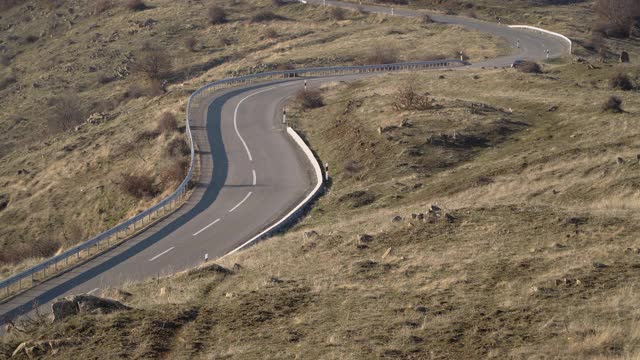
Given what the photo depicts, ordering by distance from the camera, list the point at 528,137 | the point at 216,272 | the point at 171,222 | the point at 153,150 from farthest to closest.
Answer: the point at 153,150
the point at 528,137
the point at 171,222
the point at 216,272

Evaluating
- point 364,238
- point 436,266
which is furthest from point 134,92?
point 436,266

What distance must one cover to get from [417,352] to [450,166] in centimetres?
1671

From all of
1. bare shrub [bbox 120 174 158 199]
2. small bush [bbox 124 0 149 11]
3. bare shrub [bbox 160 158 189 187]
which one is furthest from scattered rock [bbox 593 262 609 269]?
small bush [bbox 124 0 149 11]

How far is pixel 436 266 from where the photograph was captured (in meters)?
16.5

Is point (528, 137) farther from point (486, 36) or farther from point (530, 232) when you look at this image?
point (486, 36)

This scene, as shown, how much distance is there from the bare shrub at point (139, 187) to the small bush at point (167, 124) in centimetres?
639

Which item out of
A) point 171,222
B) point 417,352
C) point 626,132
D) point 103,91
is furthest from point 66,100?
point 417,352

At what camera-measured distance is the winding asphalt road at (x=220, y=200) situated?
66.5ft

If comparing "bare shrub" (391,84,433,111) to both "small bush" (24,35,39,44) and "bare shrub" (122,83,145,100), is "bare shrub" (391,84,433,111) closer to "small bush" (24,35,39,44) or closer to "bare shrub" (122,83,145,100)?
"bare shrub" (122,83,145,100)

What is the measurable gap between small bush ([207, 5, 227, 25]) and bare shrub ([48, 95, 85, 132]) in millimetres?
20680

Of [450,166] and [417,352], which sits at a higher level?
[417,352]

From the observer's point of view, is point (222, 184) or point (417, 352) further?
point (222, 184)

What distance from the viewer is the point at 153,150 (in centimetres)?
3559

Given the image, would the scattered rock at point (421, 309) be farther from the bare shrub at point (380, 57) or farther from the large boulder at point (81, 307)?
the bare shrub at point (380, 57)
